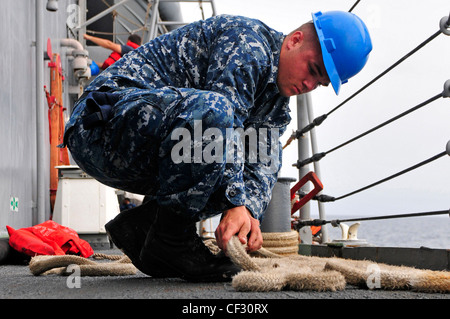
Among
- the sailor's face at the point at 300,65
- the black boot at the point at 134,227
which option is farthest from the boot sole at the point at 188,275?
the sailor's face at the point at 300,65

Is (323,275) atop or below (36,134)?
below

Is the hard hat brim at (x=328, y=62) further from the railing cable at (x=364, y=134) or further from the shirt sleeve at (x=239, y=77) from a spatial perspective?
the railing cable at (x=364, y=134)

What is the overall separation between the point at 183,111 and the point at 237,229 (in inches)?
12.6

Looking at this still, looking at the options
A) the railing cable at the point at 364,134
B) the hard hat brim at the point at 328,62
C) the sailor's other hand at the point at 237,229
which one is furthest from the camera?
the railing cable at the point at 364,134

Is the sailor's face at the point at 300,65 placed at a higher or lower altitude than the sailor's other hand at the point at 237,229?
higher

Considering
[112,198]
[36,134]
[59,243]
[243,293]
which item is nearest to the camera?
[243,293]

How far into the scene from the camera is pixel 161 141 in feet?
4.65

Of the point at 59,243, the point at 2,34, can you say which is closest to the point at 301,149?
the point at 59,243

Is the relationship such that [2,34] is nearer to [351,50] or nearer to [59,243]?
[59,243]

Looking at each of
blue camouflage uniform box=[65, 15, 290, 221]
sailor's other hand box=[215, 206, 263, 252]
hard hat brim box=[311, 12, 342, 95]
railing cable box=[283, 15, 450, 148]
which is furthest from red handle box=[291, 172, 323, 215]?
sailor's other hand box=[215, 206, 263, 252]

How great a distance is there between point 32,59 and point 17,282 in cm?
277

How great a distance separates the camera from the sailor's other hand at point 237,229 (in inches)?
52.4
